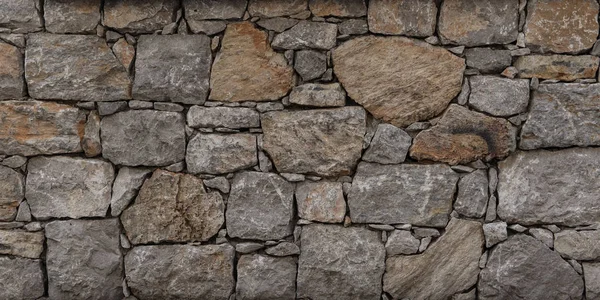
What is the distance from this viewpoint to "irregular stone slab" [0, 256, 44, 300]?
3.59 m

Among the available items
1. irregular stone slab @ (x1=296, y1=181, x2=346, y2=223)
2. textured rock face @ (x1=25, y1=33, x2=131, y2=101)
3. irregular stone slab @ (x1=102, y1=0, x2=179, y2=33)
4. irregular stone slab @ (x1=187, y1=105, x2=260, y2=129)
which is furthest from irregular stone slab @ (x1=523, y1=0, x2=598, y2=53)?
textured rock face @ (x1=25, y1=33, x2=131, y2=101)

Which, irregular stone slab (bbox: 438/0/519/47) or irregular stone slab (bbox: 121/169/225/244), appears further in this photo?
irregular stone slab (bbox: 121/169/225/244)

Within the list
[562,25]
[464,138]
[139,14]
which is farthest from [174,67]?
[562,25]

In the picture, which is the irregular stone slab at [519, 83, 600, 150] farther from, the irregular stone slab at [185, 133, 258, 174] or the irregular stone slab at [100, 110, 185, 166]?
the irregular stone slab at [100, 110, 185, 166]

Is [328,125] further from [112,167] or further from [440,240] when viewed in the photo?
[112,167]

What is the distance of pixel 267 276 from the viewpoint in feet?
11.7

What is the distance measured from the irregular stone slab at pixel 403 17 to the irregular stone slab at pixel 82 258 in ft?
6.00

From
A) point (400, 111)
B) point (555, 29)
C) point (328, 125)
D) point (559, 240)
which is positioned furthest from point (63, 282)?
point (555, 29)

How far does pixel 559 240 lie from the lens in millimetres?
3461

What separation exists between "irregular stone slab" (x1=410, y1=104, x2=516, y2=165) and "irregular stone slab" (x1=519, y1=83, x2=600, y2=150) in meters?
0.13

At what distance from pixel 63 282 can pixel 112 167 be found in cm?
71

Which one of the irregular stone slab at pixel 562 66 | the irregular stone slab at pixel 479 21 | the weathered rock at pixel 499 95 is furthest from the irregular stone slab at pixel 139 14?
the irregular stone slab at pixel 562 66

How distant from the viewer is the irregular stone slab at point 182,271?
357 cm

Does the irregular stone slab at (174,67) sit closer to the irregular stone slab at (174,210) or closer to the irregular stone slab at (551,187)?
the irregular stone slab at (174,210)
